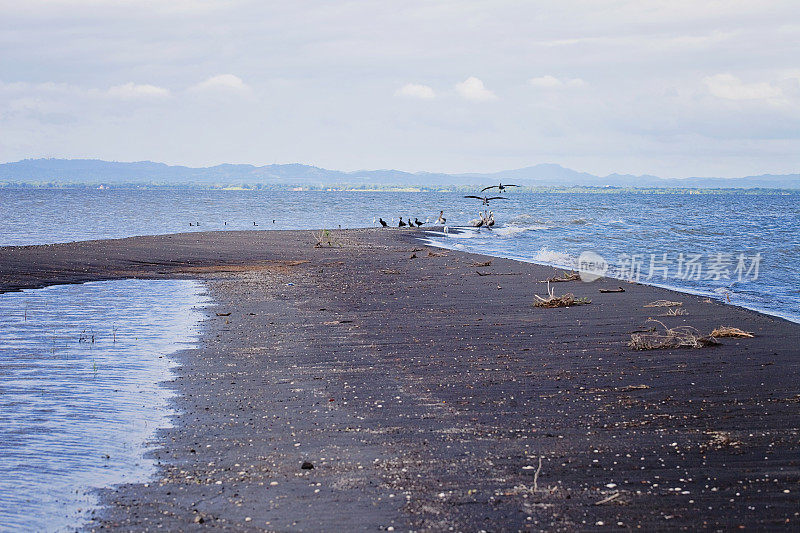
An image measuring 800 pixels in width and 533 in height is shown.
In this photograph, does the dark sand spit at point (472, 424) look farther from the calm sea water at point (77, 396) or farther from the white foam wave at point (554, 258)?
the white foam wave at point (554, 258)

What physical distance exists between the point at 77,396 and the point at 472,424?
5.39 metres

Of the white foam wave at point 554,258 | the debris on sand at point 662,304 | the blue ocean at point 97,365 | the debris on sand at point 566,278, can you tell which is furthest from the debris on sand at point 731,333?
the white foam wave at point 554,258

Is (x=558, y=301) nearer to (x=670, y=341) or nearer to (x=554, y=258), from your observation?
(x=670, y=341)

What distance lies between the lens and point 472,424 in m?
9.71

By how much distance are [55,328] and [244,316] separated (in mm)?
3901

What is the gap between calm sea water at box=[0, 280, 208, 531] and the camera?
765 centimetres

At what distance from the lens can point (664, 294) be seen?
2225 cm

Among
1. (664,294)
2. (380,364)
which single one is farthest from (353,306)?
(664,294)

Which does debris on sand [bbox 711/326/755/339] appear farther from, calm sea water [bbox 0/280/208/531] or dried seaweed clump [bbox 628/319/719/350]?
calm sea water [bbox 0/280/208/531]

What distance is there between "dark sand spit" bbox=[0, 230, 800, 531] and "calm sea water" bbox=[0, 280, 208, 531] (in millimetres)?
407

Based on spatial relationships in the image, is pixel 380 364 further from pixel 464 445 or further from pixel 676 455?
pixel 676 455

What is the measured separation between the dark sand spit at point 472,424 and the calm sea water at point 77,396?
1.34 feet

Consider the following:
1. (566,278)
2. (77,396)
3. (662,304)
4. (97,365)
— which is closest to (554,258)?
(566,278)

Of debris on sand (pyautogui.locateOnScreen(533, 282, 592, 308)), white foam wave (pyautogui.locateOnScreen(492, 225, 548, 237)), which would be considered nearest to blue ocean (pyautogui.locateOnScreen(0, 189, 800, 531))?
debris on sand (pyautogui.locateOnScreen(533, 282, 592, 308))
